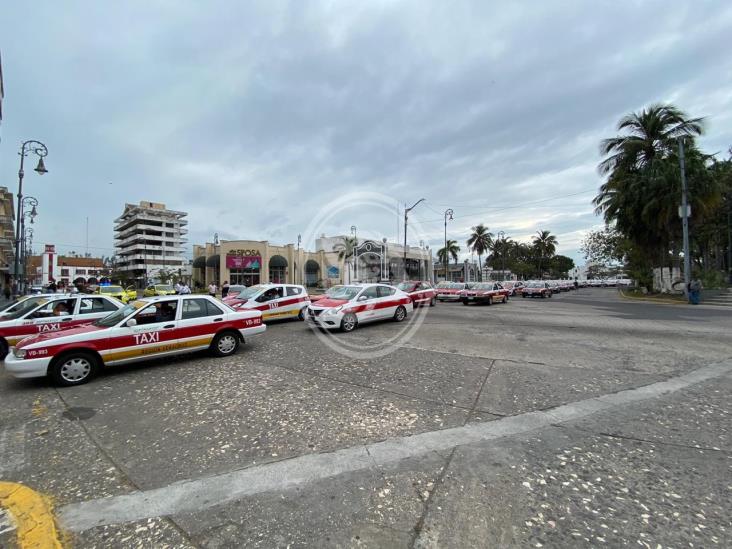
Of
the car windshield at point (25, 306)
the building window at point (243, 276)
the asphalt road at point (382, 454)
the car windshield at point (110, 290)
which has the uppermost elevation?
the building window at point (243, 276)

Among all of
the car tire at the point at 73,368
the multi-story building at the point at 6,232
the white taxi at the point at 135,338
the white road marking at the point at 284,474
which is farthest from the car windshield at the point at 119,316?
the multi-story building at the point at 6,232

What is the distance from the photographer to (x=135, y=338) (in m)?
6.56

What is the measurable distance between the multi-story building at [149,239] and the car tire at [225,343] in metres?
88.3

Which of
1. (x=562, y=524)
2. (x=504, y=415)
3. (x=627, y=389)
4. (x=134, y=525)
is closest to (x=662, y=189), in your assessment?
(x=627, y=389)

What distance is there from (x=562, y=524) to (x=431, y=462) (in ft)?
3.74

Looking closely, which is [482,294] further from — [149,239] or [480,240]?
[149,239]

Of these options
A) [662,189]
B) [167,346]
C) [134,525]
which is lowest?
[134,525]

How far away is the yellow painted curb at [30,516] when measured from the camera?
7.89 feet

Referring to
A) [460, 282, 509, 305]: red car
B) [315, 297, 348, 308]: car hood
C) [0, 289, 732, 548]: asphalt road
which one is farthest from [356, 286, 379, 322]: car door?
[460, 282, 509, 305]: red car

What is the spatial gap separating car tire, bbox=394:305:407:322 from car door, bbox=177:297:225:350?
6.86m

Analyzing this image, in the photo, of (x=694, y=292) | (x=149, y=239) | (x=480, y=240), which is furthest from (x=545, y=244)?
(x=149, y=239)

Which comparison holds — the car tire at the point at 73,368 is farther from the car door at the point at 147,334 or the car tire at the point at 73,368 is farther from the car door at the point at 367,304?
the car door at the point at 367,304

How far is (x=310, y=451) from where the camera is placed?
3.56 m

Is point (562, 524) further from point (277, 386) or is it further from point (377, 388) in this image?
point (277, 386)
